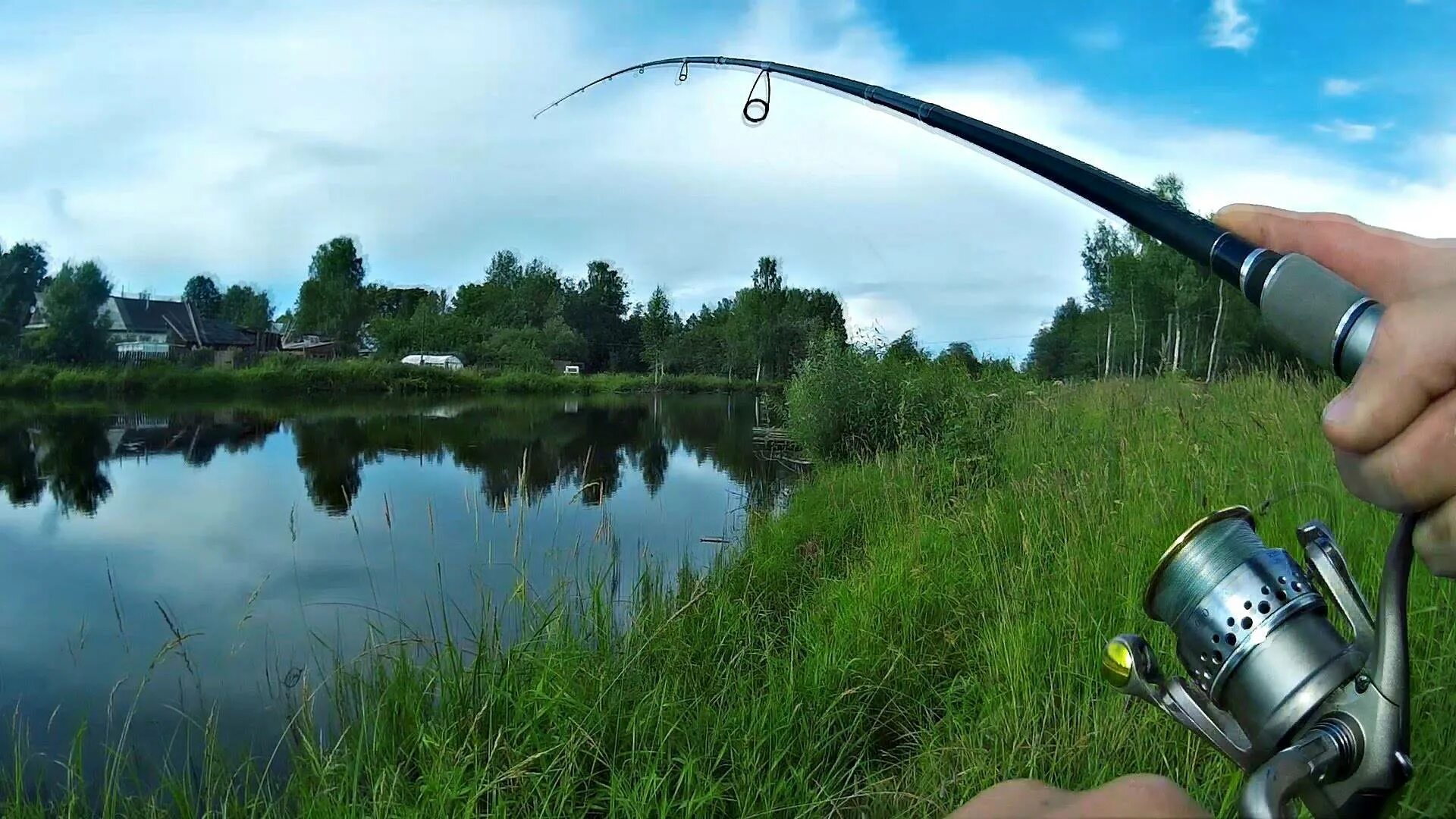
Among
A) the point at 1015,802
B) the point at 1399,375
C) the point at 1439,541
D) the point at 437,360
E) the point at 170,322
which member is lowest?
the point at 1015,802

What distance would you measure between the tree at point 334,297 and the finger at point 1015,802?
2035 inches

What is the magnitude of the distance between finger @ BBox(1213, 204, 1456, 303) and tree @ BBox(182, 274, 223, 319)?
7657 centimetres

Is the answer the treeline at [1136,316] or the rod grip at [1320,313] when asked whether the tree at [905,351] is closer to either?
the treeline at [1136,316]

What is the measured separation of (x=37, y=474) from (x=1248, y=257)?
52.7 ft

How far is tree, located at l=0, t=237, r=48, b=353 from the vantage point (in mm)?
30453

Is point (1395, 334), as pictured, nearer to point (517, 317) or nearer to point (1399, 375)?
point (1399, 375)

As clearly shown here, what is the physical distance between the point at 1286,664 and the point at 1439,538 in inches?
8.2

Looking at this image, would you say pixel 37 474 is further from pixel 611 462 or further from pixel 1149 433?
pixel 1149 433

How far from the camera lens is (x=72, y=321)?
3022 centimetres

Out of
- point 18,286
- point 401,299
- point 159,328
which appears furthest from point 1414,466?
point 401,299

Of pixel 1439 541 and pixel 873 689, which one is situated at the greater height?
pixel 1439 541

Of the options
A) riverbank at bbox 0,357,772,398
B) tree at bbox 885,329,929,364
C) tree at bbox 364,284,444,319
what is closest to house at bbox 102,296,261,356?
riverbank at bbox 0,357,772,398

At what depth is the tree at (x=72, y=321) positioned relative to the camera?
29969 mm

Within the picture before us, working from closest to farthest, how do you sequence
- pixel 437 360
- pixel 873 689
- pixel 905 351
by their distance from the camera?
1. pixel 873 689
2. pixel 905 351
3. pixel 437 360
